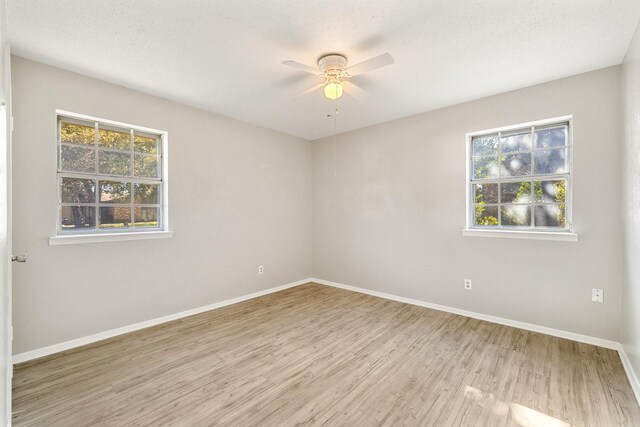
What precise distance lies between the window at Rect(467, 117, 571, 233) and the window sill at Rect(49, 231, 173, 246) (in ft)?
12.0

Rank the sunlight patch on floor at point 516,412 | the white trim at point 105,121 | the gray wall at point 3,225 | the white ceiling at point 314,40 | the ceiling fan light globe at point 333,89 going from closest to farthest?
the gray wall at point 3,225
the sunlight patch on floor at point 516,412
the white ceiling at point 314,40
the ceiling fan light globe at point 333,89
the white trim at point 105,121

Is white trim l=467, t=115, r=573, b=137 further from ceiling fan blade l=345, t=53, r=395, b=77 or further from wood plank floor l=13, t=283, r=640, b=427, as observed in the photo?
wood plank floor l=13, t=283, r=640, b=427

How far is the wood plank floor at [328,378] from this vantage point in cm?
186

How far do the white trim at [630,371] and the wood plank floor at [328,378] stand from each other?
5 centimetres

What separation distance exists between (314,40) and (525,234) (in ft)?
9.32

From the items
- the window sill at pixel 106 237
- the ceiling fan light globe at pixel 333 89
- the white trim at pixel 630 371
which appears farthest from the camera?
the window sill at pixel 106 237

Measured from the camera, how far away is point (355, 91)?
3.17 meters

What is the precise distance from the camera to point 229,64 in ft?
8.54

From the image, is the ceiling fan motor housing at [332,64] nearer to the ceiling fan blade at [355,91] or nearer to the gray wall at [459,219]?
the ceiling fan blade at [355,91]

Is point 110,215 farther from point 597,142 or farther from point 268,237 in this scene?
point 597,142

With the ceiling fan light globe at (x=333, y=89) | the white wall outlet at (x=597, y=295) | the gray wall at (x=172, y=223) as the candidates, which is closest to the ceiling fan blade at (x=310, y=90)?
the ceiling fan light globe at (x=333, y=89)

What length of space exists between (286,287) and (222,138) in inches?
98.5

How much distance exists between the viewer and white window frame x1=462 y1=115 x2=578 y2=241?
9.56ft

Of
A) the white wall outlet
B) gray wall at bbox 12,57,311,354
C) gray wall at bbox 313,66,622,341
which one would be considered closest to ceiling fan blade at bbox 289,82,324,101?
gray wall at bbox 12,57,311,354
